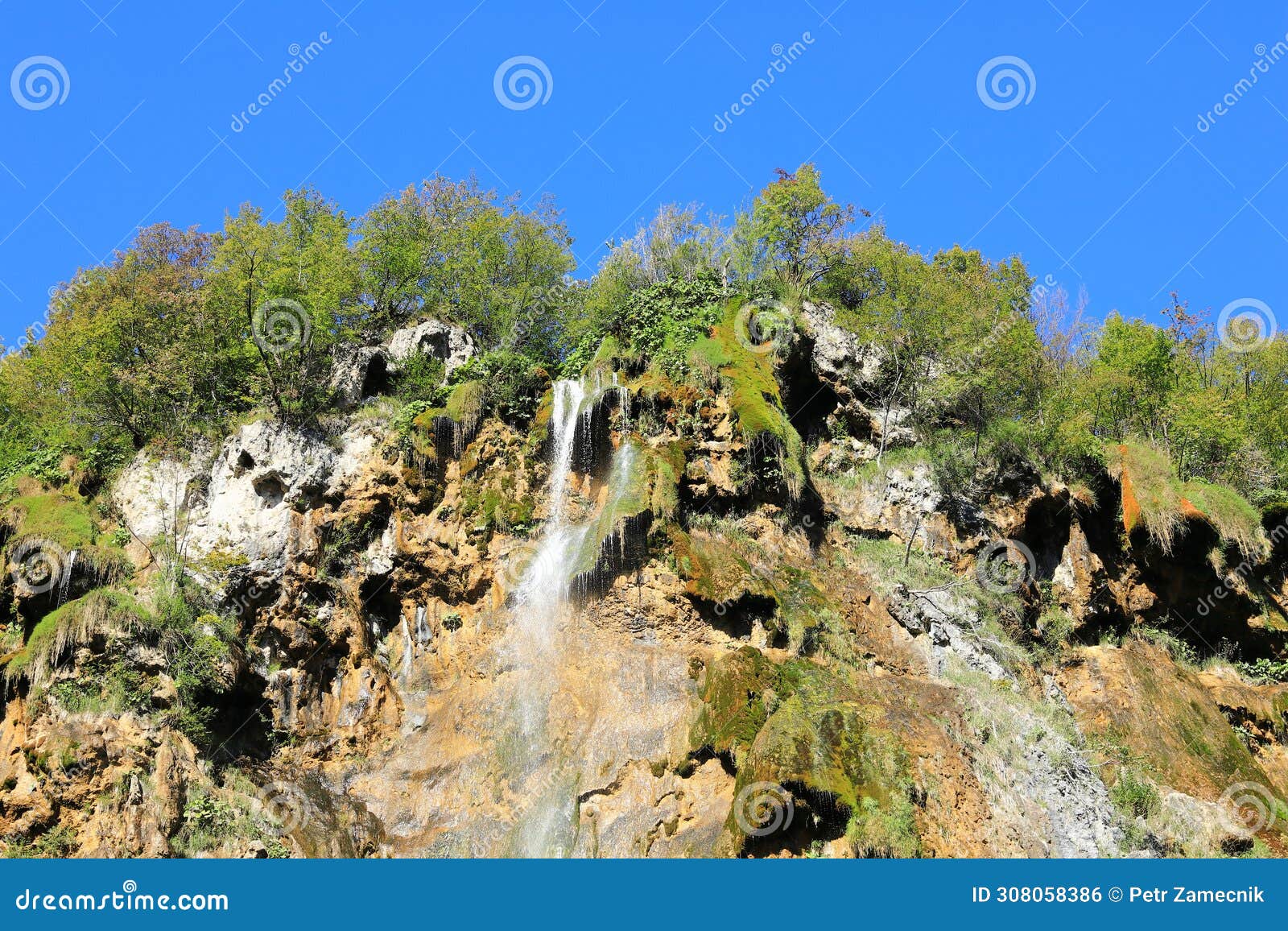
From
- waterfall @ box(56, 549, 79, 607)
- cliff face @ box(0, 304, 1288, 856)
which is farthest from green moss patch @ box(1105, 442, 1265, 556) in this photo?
waterfall @ box(56, 549, 79, 607)

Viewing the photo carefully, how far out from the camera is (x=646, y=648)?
2452 centimetres

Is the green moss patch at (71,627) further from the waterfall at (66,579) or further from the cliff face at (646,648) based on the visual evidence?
the waterfall at (66,579)

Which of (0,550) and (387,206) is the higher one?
(387,206)

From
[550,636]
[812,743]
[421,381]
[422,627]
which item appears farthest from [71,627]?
[812,743]

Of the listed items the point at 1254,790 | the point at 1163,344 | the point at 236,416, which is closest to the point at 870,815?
the point at 1254,790

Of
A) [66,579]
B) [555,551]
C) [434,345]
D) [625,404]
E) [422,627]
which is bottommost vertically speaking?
[422,627]

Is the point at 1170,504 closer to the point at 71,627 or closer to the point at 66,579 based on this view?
the point at 71,627

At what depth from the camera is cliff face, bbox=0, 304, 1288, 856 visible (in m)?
21.6

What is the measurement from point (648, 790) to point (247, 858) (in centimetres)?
778

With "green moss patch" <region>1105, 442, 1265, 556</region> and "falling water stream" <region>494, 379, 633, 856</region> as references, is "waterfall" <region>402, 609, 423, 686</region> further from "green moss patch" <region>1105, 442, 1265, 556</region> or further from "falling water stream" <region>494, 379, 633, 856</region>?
"green moss patch" <region>1105, 442, 1265, 556</region>

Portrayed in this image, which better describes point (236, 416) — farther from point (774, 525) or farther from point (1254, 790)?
point (1254, 790)

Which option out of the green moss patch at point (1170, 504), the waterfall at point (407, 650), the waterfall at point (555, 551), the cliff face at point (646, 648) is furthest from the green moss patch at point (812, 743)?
the green moss patch at point (1170, 504)

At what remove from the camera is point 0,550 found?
2516cm

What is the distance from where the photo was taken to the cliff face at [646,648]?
70.8 ft
